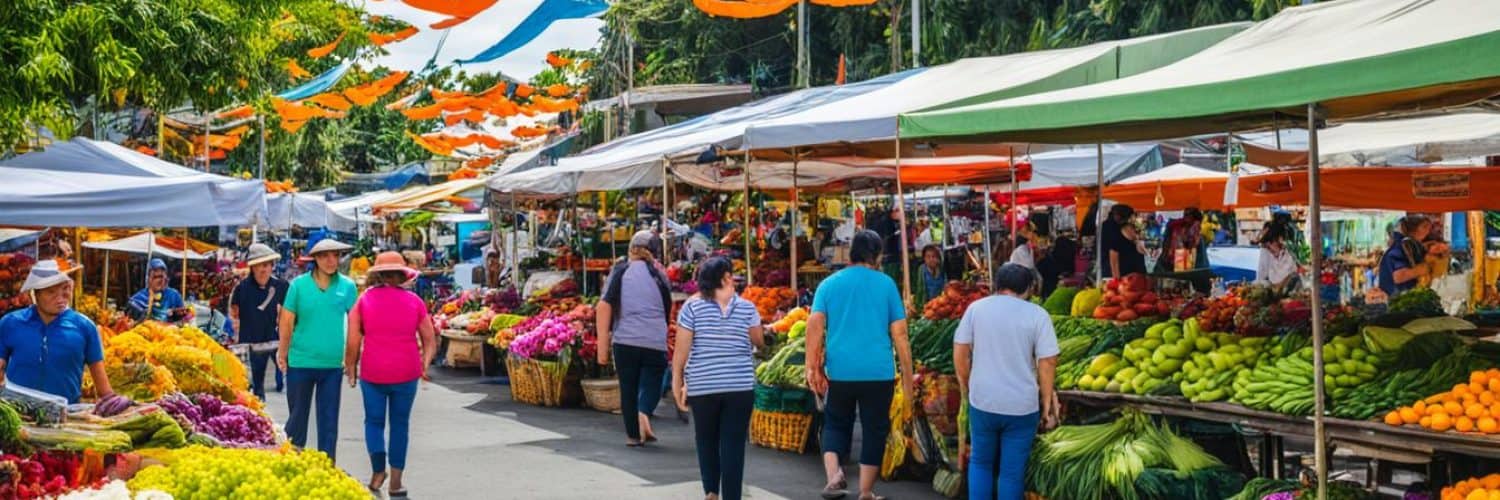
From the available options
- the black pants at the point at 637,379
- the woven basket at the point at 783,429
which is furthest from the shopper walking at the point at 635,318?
the woven basket at the point at 783,429

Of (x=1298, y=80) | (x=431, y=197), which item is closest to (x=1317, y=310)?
(x=1298, y=80)

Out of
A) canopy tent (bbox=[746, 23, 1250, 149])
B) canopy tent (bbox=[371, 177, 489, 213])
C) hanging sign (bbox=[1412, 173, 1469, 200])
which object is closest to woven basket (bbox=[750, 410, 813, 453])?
canopy tent (bbox=[746, 23, 1250, 149])

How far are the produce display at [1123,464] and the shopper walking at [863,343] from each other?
3.35ft

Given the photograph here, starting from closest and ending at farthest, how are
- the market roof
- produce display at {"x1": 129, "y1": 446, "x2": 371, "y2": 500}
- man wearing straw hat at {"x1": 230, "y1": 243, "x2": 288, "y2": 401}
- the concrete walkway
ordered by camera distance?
produce display at {"x1": 129, "y1": 446, "x2": 371, "y2": 500} < the market roof < the concrete walkway < man wearing straw hat at {"x1": 230, "y1": 243, "x2": 288, "y2": 401}

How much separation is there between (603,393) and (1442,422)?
9.52 m

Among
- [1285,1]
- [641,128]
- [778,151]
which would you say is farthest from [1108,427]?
[641,128]

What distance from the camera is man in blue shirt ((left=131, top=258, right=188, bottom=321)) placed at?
15672 mm

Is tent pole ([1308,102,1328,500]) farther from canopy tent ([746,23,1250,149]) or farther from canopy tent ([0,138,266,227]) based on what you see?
canopy tent ([0,138,266,227])

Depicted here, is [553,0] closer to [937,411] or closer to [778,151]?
[778,151]

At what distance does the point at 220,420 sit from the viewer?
850 centimetres

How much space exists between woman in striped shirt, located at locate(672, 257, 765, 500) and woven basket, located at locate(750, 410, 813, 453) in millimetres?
3037

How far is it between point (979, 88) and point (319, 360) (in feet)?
16.5

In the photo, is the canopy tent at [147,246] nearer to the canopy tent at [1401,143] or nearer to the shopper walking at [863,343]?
the shopper walking at [863,343]

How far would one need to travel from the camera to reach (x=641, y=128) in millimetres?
27359
